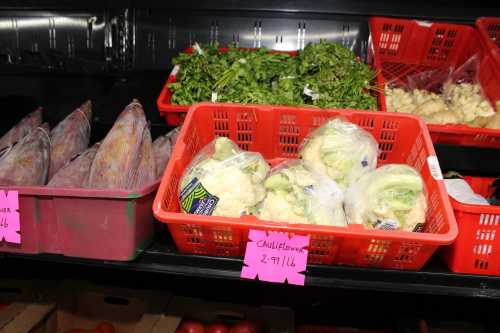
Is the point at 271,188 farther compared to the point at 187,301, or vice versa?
the point at 187,301

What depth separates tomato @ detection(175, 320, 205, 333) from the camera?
6.28 feet

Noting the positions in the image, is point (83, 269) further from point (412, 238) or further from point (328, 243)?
point (412, 238)

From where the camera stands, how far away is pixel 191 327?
6.31 ft

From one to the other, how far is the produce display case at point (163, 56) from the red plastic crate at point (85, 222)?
66 centimetres

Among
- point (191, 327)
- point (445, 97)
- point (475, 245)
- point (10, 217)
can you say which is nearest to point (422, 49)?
point (445, 97)

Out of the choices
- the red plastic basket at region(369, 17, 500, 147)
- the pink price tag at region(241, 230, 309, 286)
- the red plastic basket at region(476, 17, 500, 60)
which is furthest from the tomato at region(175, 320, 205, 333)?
the red plastic basket at region(476, 17, 500, 60)

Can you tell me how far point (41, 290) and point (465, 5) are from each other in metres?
2.23

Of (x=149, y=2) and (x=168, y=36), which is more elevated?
(x=149, y=2)

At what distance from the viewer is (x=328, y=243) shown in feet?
4.01

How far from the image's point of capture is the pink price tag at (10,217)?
1.31 meters

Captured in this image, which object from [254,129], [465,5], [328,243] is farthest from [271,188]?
[465,5]

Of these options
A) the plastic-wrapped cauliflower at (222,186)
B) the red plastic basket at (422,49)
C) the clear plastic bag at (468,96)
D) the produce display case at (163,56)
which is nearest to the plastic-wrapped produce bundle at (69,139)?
the produce display case at (163,56)

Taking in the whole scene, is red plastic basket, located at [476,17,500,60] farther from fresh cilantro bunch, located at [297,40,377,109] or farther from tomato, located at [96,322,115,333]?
tomato, located at [96,322,115,333]

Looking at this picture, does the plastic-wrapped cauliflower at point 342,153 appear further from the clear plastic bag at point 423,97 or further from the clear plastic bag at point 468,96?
the clear plastic bag at point 468,96
